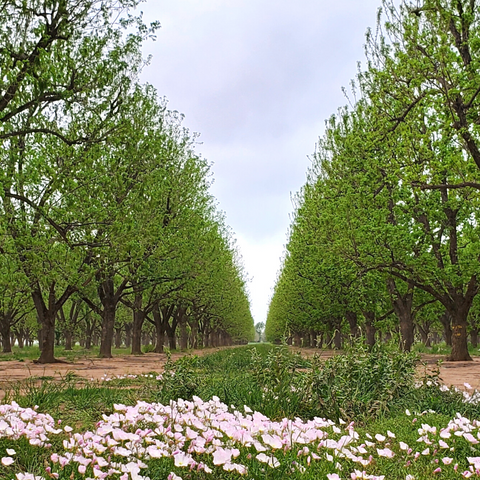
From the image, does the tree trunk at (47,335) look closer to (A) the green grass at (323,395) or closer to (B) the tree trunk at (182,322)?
(A) the green grass at (323,395)

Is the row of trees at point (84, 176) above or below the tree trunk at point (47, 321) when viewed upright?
above

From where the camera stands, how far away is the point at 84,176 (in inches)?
449

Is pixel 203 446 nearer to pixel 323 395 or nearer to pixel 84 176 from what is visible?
pixel 323 395

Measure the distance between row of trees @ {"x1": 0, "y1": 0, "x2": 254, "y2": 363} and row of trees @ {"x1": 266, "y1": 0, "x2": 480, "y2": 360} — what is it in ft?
19.2

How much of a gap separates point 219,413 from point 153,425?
1.65ft

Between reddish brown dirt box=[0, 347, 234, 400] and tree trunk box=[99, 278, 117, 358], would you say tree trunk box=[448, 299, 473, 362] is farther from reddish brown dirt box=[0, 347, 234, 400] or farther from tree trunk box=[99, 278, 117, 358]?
tree trunk box=[99, 278, 117, 358]

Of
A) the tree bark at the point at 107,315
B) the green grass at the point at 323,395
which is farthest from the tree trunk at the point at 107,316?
the green grass at the point at 323,395

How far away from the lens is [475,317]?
34.2 meters

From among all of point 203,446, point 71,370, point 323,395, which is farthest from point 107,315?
point 203,446

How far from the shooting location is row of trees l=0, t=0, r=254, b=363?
350 inches

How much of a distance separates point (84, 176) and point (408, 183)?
807 centimetres

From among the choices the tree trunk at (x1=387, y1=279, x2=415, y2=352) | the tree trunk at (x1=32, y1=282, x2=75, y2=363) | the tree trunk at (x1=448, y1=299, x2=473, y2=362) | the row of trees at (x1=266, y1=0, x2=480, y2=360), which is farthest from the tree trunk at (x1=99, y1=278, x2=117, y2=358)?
the tree trunk at (x1=448, y1=299, x2=473, y2=362)

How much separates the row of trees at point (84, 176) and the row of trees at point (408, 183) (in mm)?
5851

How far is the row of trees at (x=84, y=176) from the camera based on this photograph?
8.88 meters
